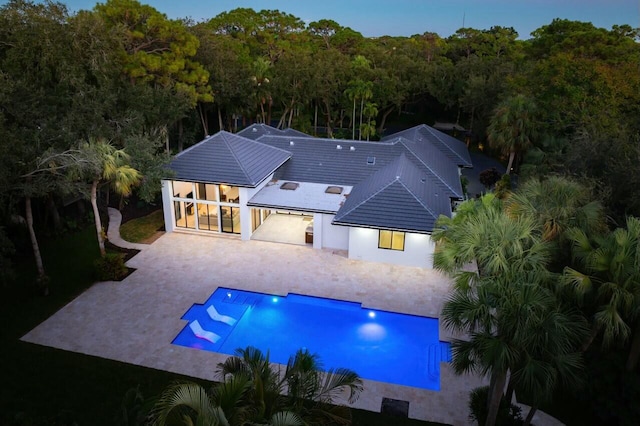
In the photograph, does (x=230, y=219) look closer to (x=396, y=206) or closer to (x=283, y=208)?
(x=283, y=208)

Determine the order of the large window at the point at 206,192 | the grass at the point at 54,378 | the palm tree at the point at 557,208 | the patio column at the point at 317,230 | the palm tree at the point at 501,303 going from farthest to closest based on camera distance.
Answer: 1. the large window at the point at 206,192
2. the patio column at the point at 317,230
3. the palm tree at the point at 557,208
4. the grass at the point at 54,378
5. the palm tree at the point at 501,303

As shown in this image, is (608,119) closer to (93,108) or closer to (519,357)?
(519,357)

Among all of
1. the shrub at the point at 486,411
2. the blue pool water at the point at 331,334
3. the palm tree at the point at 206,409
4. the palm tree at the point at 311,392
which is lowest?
the blue pool water at the point at 331,334

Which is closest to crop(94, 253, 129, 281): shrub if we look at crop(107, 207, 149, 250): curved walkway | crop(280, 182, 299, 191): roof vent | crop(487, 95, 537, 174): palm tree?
crop(107, 207, 149, 250): curved walkway

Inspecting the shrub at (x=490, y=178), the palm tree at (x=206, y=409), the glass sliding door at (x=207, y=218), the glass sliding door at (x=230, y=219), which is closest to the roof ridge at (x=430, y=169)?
the shrub at (x=490, y=178)

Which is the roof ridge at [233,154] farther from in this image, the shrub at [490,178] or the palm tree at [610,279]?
the shrub at [490,178]

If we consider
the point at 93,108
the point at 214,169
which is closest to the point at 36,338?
the point at 93,108

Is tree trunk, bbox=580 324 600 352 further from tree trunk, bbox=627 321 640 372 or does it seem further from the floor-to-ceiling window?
the floor-to-ceiling window
